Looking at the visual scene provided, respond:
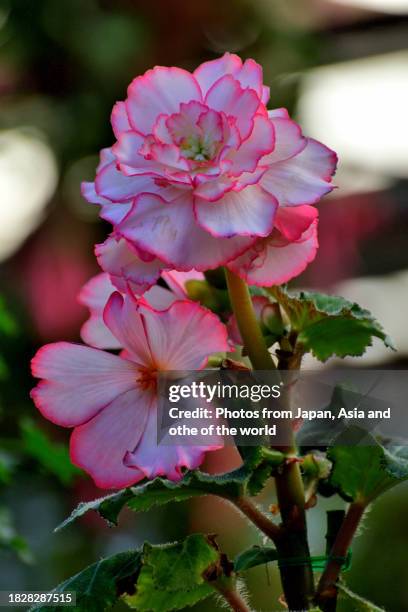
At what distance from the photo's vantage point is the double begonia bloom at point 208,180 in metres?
0.52

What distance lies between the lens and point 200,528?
2.09 meters

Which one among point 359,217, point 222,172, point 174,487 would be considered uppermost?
point 222,172

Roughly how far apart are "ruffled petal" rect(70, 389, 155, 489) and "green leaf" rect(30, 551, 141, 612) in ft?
0.17

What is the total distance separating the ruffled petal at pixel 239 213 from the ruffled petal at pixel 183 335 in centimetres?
5

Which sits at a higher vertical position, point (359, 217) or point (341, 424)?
point (341, 424)

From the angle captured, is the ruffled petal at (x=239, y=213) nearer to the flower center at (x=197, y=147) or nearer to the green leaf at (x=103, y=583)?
the flower center at (x=197, y=147)

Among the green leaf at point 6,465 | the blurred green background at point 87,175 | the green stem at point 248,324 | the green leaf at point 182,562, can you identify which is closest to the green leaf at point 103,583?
the green leaf at point 182,562

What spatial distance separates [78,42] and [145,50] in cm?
15

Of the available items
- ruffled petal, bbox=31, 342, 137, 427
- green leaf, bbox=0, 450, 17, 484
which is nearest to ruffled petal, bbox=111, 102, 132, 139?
ruffled petal, bbox=31, 342, 137, 427

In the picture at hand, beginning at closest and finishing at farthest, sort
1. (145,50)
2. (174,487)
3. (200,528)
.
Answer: (174,487), (200,528), (145,50)

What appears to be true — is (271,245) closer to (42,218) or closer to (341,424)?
(341,424)

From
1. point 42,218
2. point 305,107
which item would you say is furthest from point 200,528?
point 305,107

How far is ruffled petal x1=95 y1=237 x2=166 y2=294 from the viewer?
20.9 inches

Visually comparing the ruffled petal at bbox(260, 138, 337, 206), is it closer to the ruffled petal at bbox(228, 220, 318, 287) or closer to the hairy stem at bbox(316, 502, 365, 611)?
the ruffled petal at bbox(228, 220, 318, 287)
